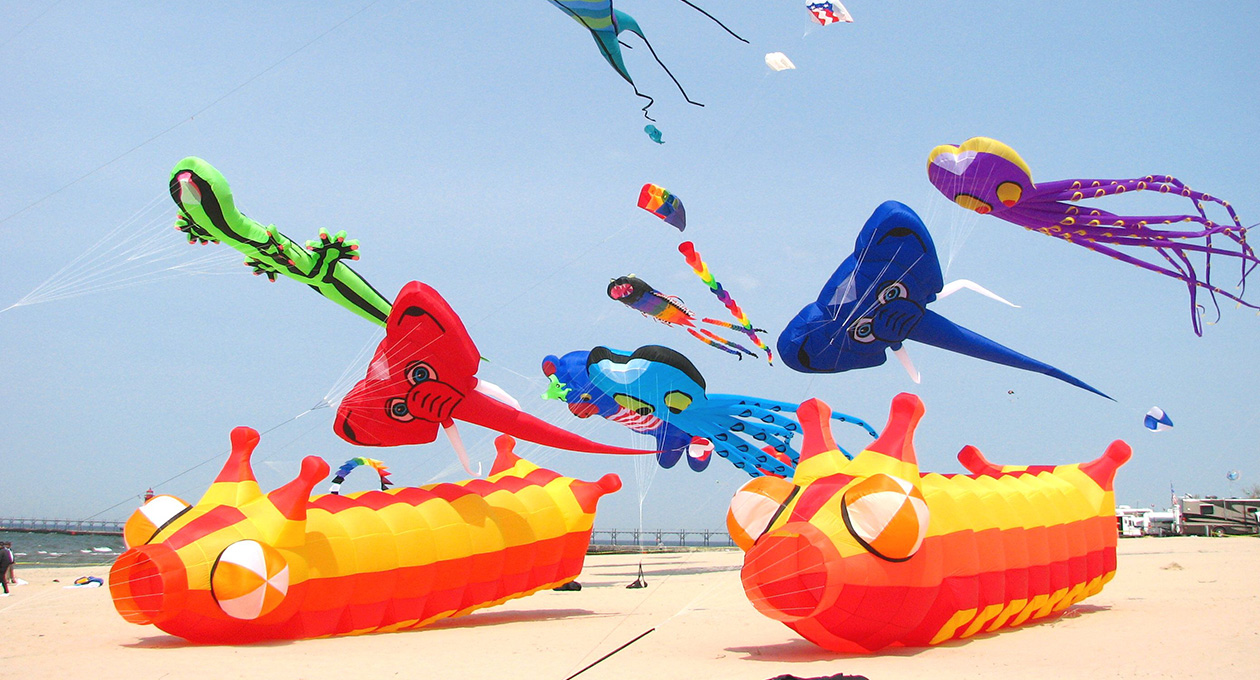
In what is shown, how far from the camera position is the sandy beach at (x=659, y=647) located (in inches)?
285

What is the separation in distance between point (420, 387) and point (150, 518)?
3.41 meters

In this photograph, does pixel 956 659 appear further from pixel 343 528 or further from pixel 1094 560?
pixel 343 528

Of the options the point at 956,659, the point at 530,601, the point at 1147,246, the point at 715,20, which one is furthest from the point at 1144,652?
the point at 530,601

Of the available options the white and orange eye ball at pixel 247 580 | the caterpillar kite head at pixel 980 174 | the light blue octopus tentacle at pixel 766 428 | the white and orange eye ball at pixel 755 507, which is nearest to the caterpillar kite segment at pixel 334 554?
the white and orange eye ball at pixel 247 580

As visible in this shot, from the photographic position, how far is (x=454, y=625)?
10.9 m

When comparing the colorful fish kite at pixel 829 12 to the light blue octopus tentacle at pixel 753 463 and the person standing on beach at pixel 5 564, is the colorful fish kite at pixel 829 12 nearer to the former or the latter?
the light blue octopus tentacle at pixel 753 463

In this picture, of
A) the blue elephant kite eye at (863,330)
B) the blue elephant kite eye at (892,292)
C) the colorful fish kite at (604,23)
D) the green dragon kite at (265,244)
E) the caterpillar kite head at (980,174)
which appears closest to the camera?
the colorful fish kite at (604,23)

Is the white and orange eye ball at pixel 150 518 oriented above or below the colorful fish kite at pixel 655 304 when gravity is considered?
below

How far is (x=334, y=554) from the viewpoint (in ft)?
30.5

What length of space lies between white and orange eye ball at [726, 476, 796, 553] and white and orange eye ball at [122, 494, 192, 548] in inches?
231

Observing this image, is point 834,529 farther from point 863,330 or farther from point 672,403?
point 672,403

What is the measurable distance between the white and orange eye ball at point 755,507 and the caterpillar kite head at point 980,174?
5.29 meters

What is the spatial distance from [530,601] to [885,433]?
8175 mm

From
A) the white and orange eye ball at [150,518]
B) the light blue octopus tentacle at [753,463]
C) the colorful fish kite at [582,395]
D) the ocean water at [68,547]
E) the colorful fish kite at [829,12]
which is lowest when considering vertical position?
the ocean water at [68,547]
